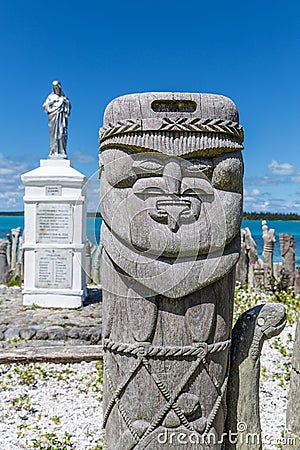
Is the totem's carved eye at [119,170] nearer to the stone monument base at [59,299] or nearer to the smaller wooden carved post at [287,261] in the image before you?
the stone monument base at [59,299]

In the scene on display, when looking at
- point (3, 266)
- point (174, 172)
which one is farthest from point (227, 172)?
point (3, 266)

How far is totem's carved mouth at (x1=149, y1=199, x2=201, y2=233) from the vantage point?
236 centimetres

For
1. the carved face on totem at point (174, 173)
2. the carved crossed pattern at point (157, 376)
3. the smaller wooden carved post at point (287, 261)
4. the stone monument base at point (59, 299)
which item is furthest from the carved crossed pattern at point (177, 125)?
the smaller wooden carved post at point (287, 261)

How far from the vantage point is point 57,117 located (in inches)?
355

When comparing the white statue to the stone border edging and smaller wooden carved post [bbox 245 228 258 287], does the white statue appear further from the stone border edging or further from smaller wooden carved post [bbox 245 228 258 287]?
smaller wooden carved post [bbox 245 228 258 287]

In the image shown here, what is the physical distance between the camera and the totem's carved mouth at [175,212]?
92.7 inches

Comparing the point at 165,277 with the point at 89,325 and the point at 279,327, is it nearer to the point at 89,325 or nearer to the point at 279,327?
the point at 279,327

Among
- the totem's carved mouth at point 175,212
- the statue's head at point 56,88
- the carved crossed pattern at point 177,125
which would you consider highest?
the statue's head at point 56,88

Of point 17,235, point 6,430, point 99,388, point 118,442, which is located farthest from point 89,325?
point 17,235

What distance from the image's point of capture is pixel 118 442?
2482 mm

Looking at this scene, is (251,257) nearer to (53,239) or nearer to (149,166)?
(53,239)

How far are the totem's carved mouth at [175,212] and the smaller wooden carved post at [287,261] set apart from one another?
865 centimetres

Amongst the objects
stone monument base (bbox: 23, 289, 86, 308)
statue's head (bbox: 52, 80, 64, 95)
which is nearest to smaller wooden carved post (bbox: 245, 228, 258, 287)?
stone monument base (bbox: 23, 289, 86, 308)

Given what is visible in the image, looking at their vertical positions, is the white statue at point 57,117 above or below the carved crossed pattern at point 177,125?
above
